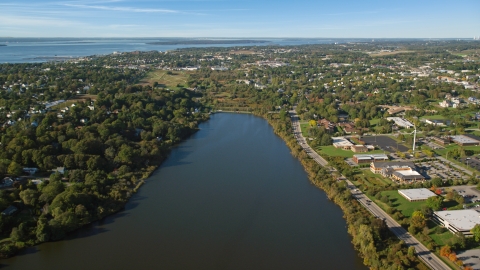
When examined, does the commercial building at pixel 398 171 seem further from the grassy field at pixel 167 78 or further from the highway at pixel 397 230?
the grassy field at pixel 167 78

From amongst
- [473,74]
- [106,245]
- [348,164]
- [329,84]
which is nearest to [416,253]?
[348,164]

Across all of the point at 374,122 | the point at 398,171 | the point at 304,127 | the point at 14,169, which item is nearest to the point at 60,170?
the point at 14,169

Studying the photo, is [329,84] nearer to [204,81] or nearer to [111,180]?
[204,81]

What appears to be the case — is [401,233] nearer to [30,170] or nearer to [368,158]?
[368,158]

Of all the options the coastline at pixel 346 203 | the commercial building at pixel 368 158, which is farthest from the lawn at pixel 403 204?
the commercial building at pixel 368 158

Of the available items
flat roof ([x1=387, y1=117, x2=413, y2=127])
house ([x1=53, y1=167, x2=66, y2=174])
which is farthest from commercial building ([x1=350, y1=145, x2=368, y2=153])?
house ([x1=53, y1=167, x2=66, y2=174])
